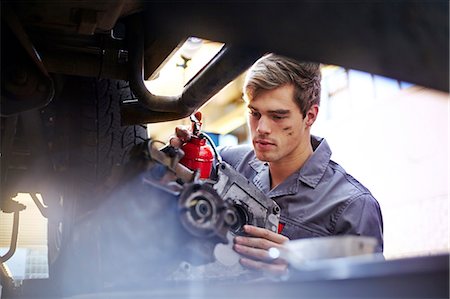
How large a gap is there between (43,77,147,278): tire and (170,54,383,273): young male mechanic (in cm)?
43

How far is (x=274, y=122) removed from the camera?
4.92ft

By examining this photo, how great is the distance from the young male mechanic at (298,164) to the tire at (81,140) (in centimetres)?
43

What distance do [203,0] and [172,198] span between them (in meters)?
0.36

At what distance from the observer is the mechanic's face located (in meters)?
1.49

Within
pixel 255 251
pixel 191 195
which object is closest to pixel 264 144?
pixel 255 251

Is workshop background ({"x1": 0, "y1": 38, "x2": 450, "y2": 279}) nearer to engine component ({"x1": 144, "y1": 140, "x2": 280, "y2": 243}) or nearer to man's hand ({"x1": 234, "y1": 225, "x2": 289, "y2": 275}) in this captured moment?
man's hand ({"x1": 234, "y1": 225, "x2": 289, "y2": 275})

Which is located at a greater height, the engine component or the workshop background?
the workshop background

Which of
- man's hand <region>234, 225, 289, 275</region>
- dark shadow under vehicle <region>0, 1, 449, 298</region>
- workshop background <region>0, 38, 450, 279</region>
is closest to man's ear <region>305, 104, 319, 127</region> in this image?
dark shadow under vehicle <region>0, 1, 449, 298</region>

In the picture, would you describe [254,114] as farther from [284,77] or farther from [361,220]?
[361,220]

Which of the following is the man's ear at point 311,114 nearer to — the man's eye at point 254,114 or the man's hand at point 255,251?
the man's eye at point 254,114

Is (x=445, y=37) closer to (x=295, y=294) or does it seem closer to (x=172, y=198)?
(x=295, y=294)

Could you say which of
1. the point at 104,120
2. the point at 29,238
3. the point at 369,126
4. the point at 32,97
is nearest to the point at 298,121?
the point at 104,120

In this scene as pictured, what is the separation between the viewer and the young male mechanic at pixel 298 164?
1465 mm

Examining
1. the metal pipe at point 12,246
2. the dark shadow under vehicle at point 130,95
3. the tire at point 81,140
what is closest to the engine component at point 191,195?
the dark shadow under vehicle at point 130,95
